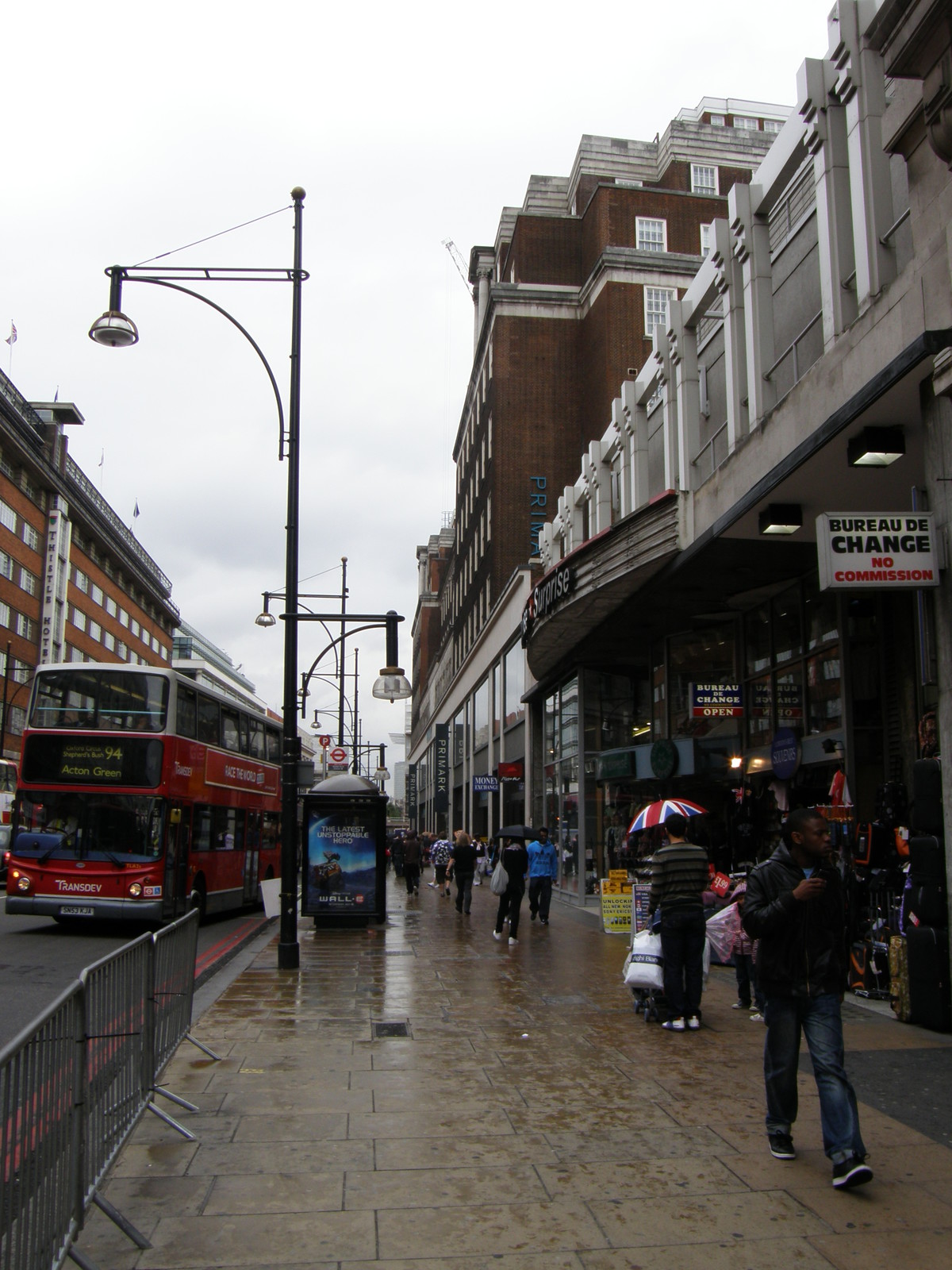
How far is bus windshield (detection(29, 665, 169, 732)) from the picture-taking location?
16609 mm

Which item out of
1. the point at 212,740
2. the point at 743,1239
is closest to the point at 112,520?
the point at 212,740

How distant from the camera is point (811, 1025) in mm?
5234

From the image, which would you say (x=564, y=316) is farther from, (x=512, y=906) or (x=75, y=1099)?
(x=75, y=1099)

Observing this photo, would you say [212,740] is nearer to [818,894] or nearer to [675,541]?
[675,541]

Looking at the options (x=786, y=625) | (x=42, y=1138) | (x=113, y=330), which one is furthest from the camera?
(x=786, y=625)

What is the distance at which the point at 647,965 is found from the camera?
9.23 m

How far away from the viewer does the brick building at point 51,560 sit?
198 ft

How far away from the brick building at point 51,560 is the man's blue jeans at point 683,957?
46715 millimetres

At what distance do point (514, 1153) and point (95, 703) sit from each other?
12709 millimetres

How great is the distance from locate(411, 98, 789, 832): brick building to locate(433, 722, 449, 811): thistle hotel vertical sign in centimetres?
805

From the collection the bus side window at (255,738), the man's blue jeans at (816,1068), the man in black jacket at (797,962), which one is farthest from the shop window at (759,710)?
the bus side window at (255,738)

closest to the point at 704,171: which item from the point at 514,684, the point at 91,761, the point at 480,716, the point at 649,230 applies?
the point at 649,230

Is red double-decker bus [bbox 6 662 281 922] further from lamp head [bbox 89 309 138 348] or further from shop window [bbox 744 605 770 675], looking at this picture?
shop window [bbox 744 605 770 675]

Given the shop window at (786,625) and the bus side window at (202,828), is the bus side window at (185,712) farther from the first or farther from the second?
the shop window at (786,625)
